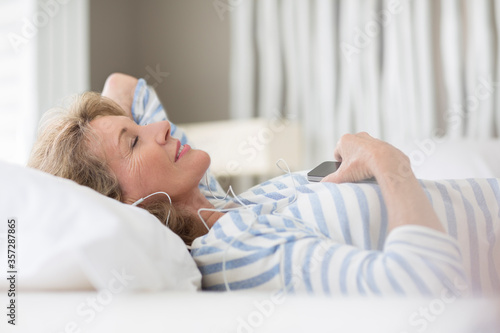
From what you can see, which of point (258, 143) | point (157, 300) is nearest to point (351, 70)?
point (258, 143)

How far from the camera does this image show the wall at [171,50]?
3.17 metres

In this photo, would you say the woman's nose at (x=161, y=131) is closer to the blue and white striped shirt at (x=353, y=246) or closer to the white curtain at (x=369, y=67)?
the blue and white striped shirt at (x=353, y=246)

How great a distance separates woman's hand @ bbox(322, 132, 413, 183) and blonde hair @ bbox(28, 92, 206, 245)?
1.00 ft

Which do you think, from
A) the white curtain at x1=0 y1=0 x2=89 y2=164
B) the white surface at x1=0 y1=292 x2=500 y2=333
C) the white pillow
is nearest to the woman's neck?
the white pillow

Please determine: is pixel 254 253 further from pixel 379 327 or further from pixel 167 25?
pixel 167 25

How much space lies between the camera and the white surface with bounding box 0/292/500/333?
547 mm

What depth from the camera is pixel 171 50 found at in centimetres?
336

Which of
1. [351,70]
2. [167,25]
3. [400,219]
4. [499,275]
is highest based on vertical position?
[167,25]

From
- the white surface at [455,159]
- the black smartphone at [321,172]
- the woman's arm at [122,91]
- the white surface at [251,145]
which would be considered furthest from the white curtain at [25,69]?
the black smartphone at [321,172]

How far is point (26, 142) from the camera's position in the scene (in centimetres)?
256

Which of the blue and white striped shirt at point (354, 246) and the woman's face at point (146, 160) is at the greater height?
the woman's face at point (146, 160)

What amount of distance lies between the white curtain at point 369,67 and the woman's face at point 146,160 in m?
1.71

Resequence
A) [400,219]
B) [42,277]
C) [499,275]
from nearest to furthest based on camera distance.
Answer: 1. [42,277]
2. [400,219]
3. [499,275]

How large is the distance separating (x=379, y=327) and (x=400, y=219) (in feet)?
0.93
